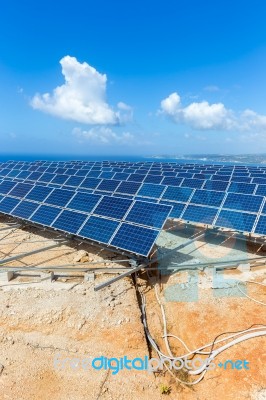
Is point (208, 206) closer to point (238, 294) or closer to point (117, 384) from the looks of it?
point (238, 294)

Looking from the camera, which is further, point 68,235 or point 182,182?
point 182,182

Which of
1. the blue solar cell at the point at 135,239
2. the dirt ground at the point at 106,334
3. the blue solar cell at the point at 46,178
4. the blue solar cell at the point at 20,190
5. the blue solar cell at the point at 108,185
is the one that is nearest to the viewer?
the dirt ground at the point at 106,334

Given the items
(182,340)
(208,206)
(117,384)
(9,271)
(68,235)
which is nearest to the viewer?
(117,384)

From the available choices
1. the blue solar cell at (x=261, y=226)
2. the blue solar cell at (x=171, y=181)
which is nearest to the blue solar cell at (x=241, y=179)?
the blue solar cell at (x=171, y=181)

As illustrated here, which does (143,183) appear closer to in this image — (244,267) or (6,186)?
(244,267)

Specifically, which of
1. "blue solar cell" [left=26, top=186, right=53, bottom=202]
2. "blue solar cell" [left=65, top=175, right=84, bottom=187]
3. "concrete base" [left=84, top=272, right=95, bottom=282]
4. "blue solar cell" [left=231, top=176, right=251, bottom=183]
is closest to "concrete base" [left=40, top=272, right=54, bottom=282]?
"concrete base" [left=84, top=272, right=95, bottom=282]

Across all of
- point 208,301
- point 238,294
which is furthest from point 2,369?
point 238,294

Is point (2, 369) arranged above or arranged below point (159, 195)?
above

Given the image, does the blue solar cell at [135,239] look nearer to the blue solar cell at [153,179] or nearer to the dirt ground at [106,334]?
the dirt ground at [106,334]
